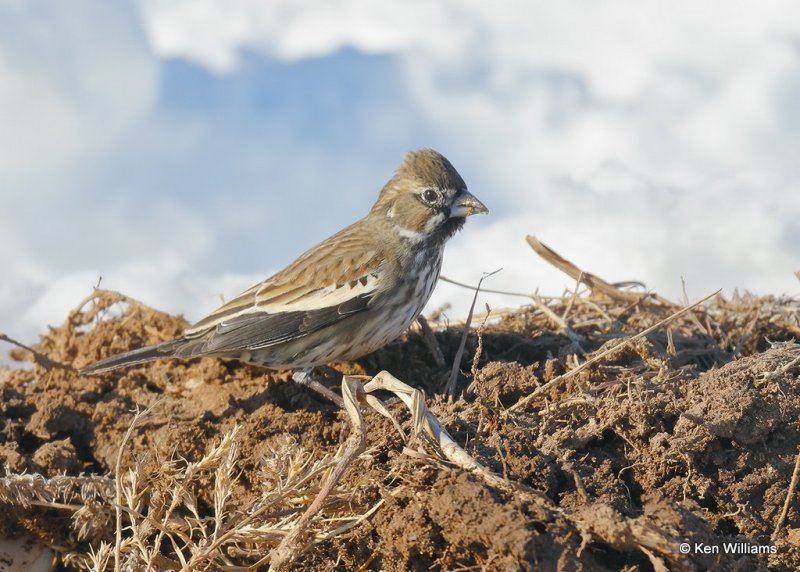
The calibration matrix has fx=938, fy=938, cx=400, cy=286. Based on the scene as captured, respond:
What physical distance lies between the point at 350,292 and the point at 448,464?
8.48 feet

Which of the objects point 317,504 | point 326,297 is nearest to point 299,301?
point 326,297

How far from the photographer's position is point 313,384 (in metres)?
6.38

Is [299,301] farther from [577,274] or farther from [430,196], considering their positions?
[577,274]

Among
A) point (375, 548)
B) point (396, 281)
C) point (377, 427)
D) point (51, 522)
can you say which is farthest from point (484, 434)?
point (51, 522)

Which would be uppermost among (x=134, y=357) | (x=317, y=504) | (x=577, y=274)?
(x=577, y=274)

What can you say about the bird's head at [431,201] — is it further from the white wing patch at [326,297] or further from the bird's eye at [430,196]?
the white wing patch at [326,297]

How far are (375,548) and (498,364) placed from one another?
1.68 m

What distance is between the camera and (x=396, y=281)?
6.78m

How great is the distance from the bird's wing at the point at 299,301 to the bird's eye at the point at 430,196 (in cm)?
55

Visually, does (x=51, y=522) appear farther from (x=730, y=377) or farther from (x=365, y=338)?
(x=730, y=377)

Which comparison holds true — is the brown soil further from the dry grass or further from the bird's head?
the bird's head

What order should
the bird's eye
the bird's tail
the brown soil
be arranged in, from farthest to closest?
1. the bird's eye
2. the bird's tail
3. the brown soil

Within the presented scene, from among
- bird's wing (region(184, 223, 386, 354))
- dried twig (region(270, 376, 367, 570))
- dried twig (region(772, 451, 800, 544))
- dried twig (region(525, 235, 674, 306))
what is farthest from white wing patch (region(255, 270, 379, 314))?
dried twig (region(772, 451, 800, 544))

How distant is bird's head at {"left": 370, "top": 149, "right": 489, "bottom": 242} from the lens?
7066 millimetres
